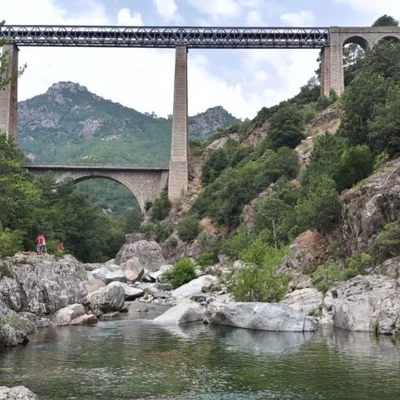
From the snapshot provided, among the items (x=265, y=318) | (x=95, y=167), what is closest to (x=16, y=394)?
(x=265, y=318)

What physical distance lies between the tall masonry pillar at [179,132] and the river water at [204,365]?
46.5 metres

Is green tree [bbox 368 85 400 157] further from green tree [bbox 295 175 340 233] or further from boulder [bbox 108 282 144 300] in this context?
boulder [bbox 108 282 144 300]

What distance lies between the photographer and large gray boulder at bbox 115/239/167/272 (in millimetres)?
56156

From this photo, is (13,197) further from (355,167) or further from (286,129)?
(286,129)

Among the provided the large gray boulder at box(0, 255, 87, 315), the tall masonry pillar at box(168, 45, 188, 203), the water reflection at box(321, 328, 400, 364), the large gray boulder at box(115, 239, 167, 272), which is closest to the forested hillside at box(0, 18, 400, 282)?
the tall masonry pillar at box(168, 45, 188, 203)

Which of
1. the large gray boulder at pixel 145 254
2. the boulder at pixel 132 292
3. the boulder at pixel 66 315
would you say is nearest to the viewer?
the boulder at pixel 66 315

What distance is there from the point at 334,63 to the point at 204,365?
187ft

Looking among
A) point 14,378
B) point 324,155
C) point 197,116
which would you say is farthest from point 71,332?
point 197,116

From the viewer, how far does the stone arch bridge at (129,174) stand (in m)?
73.4

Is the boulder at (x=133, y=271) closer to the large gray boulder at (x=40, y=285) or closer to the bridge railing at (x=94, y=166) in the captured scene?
the large gray boulder at (x=40, y=285)

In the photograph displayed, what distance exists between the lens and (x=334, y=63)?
219ft

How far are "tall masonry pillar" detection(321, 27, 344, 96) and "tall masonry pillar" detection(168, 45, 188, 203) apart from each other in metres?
16.6

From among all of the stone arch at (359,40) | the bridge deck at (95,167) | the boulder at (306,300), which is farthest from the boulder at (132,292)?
the stone arch at (359,40)

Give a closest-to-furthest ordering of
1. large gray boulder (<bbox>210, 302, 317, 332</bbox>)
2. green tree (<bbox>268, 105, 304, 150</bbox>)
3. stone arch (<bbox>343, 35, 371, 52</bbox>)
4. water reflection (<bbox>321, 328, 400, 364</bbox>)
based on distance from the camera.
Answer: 1. water reflection (<bbox>321, 328, 400, 364</bbox>)
2. large gray boulder (<bbox>210, 302, 317, 332</bbox>)
3. green tree (<bbox>268, 105, 304, 150</bbox>)
4. stone arch (<bbox>343, 35, 371, 52</bbox>)
